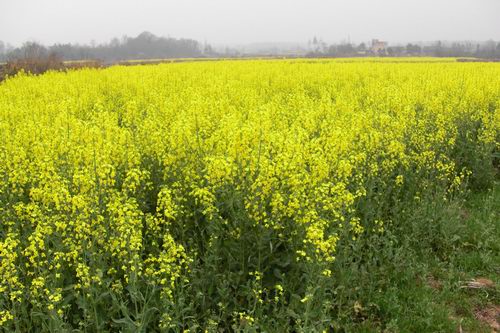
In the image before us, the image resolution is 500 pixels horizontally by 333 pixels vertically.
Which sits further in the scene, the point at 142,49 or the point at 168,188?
the point at 142,49

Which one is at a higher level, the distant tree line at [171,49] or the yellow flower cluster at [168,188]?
the distant tree line at [171,49]

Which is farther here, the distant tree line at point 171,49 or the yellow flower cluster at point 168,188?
the distant tree line at point 171,49

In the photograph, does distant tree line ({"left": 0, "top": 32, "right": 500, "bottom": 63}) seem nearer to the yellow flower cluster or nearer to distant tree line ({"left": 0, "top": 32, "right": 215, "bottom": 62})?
distant tree line ({"left": 0, "top": 32, "right": 215, "bottom": 62})

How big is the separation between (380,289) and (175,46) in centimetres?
13882

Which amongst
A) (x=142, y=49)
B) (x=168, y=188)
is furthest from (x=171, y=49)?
(x=168, y=188)

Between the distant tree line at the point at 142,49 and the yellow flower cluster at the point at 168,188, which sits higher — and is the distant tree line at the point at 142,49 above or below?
above

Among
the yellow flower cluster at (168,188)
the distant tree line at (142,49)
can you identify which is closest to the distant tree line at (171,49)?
the distant tree line at (142,49)

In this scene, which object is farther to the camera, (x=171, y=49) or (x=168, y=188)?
(x=171, y=49)

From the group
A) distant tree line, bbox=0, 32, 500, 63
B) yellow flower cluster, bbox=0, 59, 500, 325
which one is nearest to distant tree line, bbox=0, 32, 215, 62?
distant tree line, bbox=0, 32, 500, 63

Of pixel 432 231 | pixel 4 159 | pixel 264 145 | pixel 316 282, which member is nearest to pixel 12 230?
pixel 4 159

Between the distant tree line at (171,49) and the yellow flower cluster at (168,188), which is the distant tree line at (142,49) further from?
the yellow flower cluster at (168,188)

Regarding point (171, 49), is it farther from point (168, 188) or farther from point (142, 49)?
point (168, 188)

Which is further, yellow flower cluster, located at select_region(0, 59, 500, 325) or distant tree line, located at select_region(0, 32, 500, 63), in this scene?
distant tree line, located at select_region(0, 32, 500, 63)

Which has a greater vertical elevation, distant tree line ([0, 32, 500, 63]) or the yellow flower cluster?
distant tree line ([0, 32, 500, 63])
